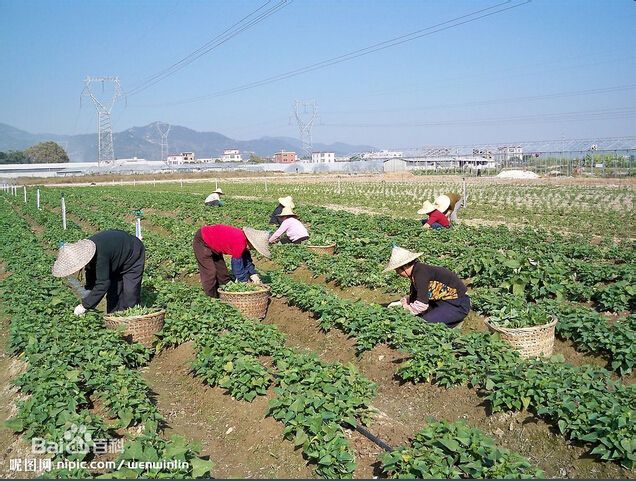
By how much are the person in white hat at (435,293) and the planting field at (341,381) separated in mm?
387

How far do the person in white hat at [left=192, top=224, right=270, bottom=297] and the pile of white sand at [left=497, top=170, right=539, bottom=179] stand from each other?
4228 centimetres

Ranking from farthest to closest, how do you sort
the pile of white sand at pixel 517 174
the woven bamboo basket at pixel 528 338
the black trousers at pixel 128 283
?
the pile of white sand at pixel 517 174
the black trousers at pixel 128 283
the woven bamboo basket at pixel 528 338

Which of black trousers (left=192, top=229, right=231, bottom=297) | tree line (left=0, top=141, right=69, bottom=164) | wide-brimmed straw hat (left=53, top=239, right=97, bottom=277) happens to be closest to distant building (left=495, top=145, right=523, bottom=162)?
black trousers (left=192, top=229, right=231, bottom=297)

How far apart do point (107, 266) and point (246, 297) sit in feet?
5.90

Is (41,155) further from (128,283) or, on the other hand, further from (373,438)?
(373,438)

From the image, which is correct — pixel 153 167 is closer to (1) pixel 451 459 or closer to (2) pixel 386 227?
(2) pixel 386 227

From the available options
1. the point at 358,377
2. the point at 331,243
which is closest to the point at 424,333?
the point at 358,377

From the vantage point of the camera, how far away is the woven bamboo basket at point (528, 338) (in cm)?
611

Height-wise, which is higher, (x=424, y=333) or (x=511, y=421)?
(x=424, y=333)

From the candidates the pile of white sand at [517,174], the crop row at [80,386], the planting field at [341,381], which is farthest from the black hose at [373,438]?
the pile of white sand at [517,174]

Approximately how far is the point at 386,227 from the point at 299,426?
35.9 feet

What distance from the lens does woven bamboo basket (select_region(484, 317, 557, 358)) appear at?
6.11m

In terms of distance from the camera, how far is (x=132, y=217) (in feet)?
75.0

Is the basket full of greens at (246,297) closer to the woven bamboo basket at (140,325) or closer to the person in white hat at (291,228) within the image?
the woven bamboo basket at (140,325)
